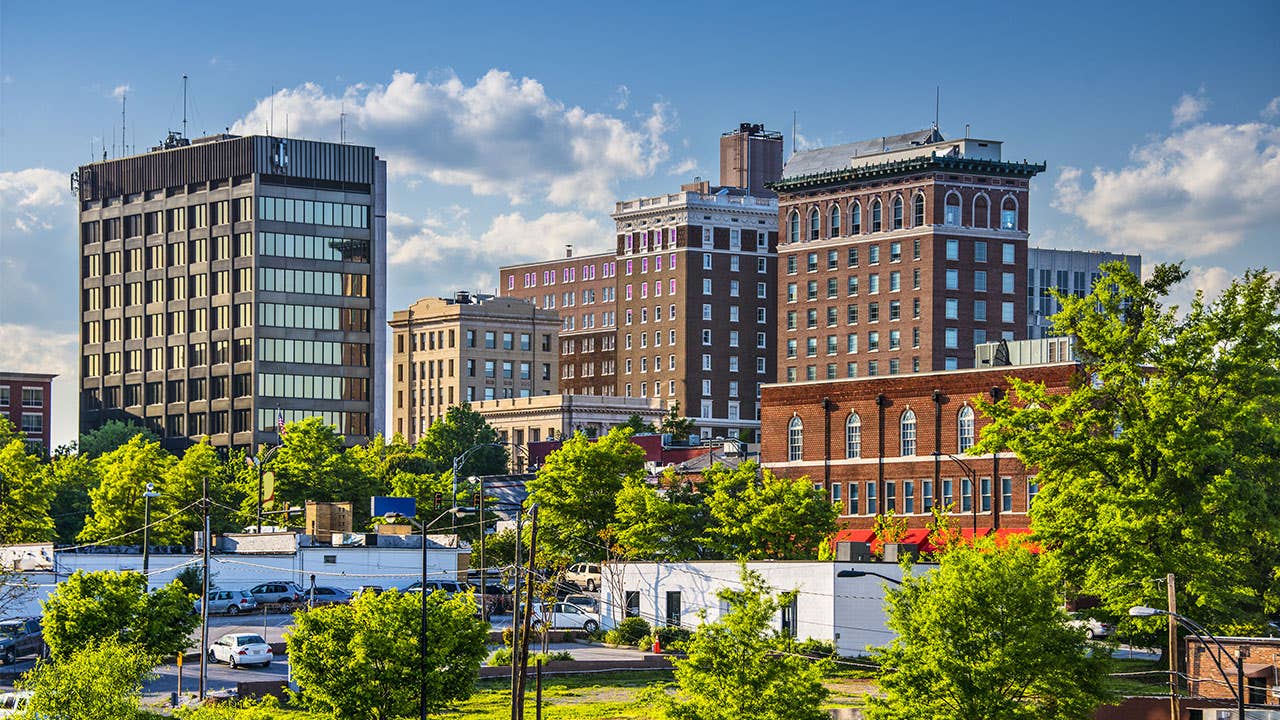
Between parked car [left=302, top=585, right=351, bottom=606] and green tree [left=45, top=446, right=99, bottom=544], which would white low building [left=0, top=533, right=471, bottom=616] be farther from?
green tree [left=45, top=446, right=99, bottom=544]

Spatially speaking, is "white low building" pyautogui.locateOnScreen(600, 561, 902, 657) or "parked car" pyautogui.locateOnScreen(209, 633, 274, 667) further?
"white low building" pyautogui.locateOnScreen(600, 561, 902, 657)

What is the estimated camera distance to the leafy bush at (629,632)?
9756cm

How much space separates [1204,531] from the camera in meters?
80.4

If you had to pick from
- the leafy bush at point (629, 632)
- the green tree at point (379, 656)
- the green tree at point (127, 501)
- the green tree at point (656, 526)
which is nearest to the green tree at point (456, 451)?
the green tree at point (127, 501)

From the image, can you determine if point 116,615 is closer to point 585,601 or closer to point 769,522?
point 769,522

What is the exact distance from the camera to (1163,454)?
262 feet

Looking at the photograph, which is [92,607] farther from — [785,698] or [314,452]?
[314,452]

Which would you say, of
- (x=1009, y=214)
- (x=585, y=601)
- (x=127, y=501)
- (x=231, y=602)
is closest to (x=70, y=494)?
(x=127, y=501)

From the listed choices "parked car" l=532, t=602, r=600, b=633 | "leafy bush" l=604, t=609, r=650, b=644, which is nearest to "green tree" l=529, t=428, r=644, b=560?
"parked car" l=532, t=602, r=600, b=633

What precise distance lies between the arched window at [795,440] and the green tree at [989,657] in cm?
6338

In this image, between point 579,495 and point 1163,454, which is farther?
point 579,495

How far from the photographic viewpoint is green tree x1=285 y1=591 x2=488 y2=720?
69.3 m

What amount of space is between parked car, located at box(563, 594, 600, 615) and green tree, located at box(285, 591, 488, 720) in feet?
113

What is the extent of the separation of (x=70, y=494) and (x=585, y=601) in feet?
178
